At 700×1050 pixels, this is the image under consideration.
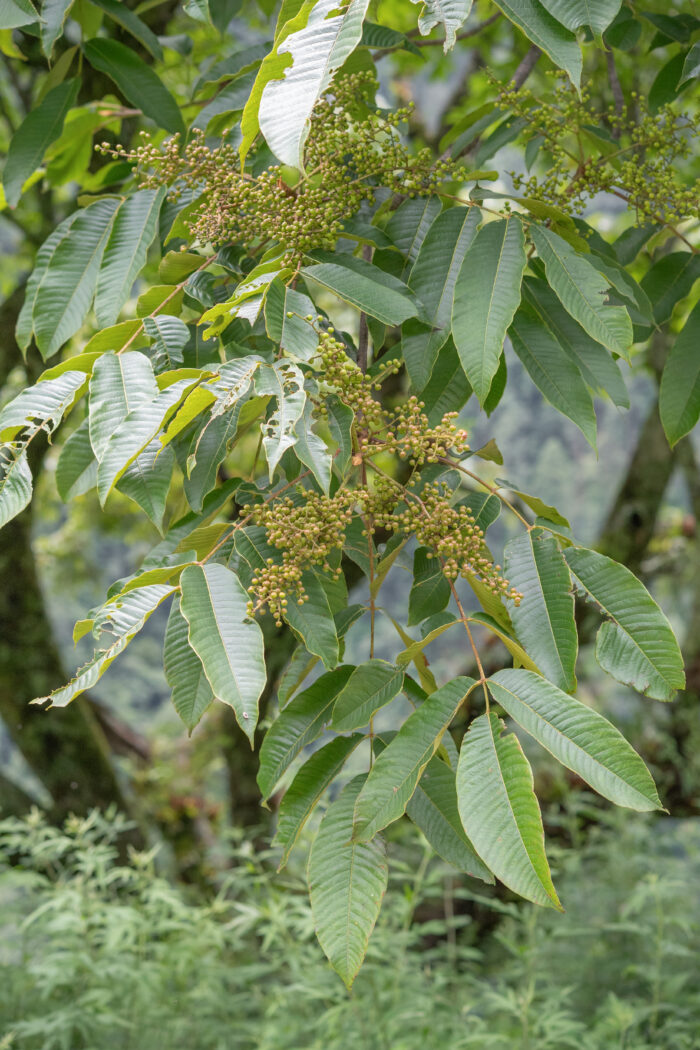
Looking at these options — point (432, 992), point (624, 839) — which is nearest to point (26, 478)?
point (432, 992)

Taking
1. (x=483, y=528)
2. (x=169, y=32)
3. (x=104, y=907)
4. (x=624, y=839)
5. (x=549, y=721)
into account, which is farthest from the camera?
(x=169, y=32)

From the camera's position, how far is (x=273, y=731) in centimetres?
91

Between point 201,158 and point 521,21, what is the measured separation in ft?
1.24

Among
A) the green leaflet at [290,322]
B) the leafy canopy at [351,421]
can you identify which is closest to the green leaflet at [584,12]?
the leafy canopy at [351,421]

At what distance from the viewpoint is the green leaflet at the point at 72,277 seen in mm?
1158

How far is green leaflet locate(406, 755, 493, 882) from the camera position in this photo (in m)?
0.87

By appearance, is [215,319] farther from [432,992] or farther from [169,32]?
[169,32]

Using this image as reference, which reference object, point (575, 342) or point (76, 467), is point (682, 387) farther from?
point (76, 467)

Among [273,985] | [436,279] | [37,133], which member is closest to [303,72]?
[436,279]

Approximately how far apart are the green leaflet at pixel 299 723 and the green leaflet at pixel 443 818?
0.12 meters

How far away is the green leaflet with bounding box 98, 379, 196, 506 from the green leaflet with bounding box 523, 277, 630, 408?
48 centimetres

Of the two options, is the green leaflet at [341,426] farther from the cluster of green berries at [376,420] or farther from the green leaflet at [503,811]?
the green leaflet at [503,811]

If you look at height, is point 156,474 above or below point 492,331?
below

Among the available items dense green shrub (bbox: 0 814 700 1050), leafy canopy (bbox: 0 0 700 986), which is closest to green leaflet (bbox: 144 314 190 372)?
leafy canopy (bbox: 0 0 700 986)
